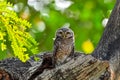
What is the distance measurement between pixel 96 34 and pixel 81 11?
28cm

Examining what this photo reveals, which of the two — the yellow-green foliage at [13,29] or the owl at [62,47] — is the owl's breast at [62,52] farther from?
the yellow-green foliage at [13,29]

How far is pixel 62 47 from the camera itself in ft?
9.64

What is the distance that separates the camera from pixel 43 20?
467cm

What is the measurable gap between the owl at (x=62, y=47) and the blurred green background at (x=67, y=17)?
1367 millimetres

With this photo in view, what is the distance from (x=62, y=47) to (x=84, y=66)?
415mm

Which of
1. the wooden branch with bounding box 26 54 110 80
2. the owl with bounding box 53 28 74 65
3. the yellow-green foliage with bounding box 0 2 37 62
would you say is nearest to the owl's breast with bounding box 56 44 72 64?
the owl with bounding box 53 28 74 65

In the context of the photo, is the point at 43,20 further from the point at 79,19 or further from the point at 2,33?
the point at 2,33

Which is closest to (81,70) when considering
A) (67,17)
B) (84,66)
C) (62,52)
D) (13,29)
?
(84,66)

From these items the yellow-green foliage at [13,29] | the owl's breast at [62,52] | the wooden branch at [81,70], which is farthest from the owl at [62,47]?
the yellow-green foliage at [13,29]

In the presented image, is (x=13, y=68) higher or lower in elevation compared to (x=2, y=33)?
lower

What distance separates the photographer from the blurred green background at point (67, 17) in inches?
179

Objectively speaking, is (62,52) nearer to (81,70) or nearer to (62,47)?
(62,47)

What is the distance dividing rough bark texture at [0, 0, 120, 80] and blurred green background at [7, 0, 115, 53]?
131cm

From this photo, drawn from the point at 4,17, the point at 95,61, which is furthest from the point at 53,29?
the point at 4,17
